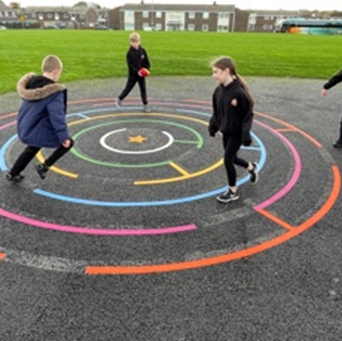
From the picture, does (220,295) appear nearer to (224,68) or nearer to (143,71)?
(224,68)

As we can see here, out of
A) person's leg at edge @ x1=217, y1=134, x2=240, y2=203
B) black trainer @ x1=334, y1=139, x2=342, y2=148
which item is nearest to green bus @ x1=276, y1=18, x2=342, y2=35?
black trainer @ x1=334, y1=139, x2=342, y2=148

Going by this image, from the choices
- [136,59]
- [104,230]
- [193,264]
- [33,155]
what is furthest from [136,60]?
[193,264]

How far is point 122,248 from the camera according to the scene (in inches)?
174

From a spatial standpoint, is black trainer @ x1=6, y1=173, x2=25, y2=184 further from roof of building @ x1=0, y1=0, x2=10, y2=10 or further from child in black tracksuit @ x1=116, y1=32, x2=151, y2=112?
roof of building @ x1=0, y1=0, x2=10, y2=10

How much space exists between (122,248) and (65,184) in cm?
207

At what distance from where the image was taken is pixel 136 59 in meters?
9.80

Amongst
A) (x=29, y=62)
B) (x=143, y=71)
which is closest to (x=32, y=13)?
(x=29, y=62)

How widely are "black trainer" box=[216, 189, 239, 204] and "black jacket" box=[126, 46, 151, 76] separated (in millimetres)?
5562

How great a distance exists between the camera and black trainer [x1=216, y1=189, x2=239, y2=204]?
216 inches

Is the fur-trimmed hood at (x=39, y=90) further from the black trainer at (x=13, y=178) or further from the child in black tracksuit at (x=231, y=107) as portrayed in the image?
the child in black tracksuit at (x=231, y=107)

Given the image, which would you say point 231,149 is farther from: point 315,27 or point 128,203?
point 315,27

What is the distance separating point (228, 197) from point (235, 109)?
1363 mm

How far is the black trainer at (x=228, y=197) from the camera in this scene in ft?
18.0

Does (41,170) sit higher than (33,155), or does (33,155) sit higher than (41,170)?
(33,155)
